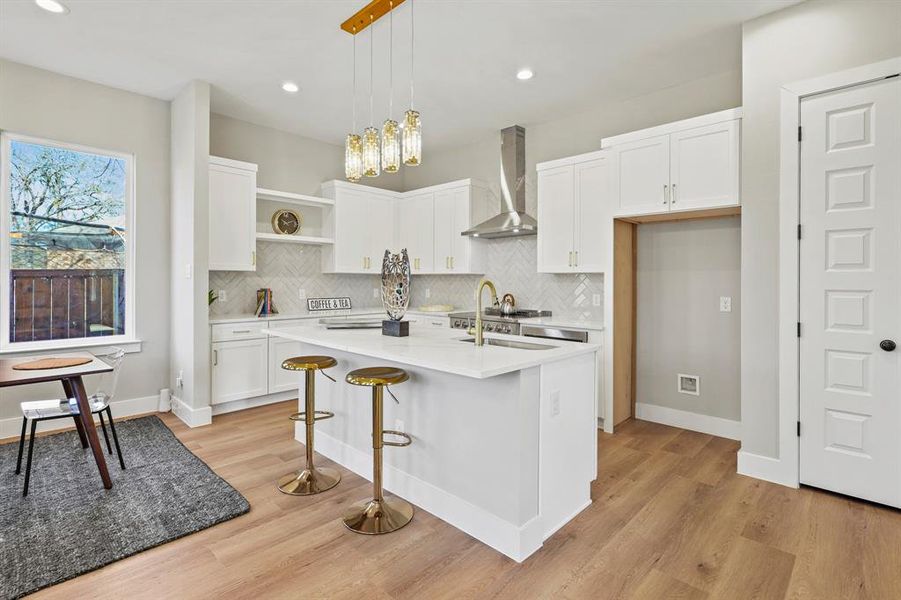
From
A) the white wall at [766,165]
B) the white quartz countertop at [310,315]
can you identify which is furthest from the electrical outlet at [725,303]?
the white quartz countertop at [310,315]

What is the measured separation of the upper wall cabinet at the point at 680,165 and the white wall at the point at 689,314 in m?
0.52

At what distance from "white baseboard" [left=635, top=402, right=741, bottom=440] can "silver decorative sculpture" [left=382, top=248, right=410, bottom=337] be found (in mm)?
2590

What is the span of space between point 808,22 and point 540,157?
2.52m

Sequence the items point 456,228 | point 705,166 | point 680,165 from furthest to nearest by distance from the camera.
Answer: point 456,228 < point 680,165 < point 705,166

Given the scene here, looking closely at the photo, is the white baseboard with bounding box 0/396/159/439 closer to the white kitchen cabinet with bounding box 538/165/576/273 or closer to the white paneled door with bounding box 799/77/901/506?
the white kitchen cabinet with bounding box 538/165/576/273

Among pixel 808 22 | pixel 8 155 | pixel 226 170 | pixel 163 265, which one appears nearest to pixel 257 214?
pixel 226 170

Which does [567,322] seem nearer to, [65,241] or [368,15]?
[368,15]

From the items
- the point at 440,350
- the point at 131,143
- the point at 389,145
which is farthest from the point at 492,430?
the point at 131,143

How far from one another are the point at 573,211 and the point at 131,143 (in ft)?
13.3

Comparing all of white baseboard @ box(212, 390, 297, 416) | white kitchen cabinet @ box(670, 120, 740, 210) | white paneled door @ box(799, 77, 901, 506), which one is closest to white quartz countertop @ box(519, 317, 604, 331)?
white kitchen cabinet @ box(670, 120, 740, 210)

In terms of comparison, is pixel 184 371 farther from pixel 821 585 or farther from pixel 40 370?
pixel 821 585

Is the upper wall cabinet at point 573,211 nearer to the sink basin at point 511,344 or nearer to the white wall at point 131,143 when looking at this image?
the sink basin at point 511,344

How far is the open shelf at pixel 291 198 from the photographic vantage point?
4770 mm

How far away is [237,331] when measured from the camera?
437cm
